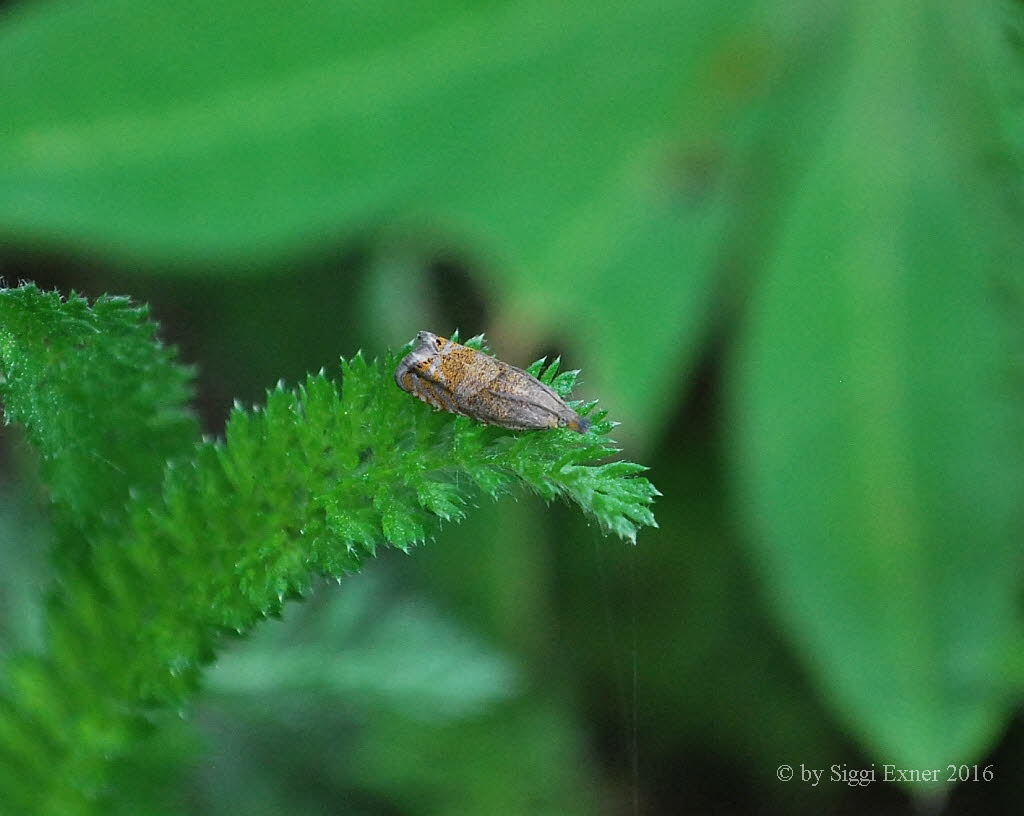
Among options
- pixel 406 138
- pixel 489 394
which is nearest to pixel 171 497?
pixel 489 394

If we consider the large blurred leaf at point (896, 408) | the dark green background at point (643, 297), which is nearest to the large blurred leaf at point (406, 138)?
the dark green background at point (643, 297)

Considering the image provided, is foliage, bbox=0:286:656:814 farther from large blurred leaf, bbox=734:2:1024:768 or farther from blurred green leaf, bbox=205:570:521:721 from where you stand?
large blurred leaf, bbox=734:2:1024:768

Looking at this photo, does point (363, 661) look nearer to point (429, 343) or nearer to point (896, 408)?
point (429, 343)

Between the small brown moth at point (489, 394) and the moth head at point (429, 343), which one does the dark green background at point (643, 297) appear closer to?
the moth head at point (429, 343)

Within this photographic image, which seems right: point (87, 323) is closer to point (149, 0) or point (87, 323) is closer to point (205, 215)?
point (205, 215)

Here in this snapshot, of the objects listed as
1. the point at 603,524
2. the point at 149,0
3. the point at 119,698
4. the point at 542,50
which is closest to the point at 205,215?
the point at 149,0
